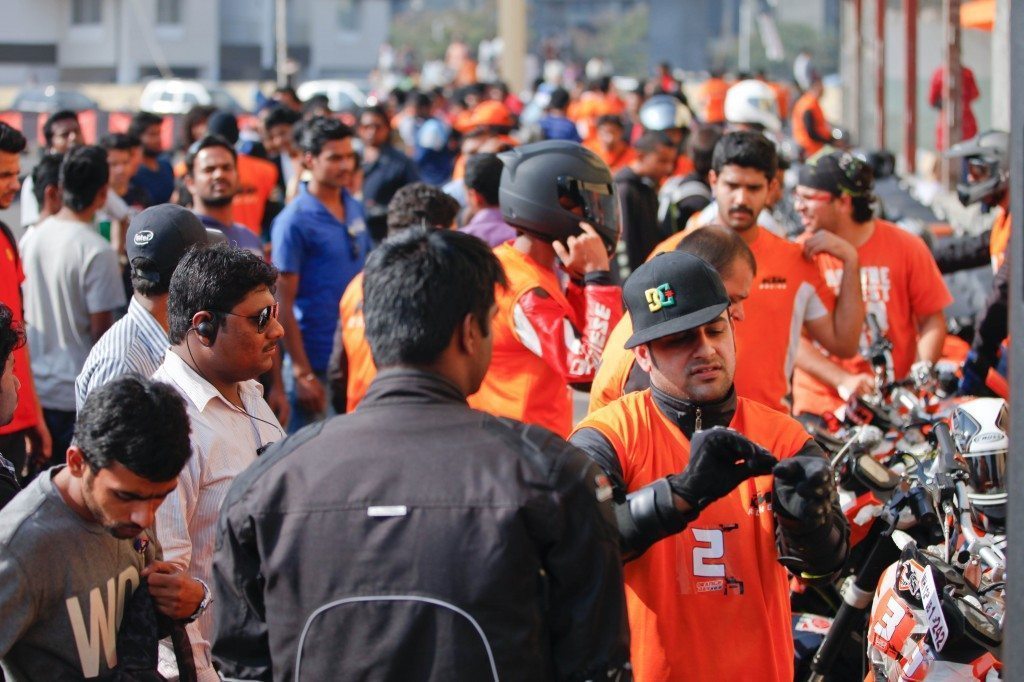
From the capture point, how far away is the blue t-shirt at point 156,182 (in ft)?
37.8

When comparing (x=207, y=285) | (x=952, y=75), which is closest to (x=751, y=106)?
(x=952, y=75)

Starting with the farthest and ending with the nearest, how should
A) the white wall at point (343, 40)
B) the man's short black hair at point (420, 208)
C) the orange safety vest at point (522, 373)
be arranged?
the white wall at point (343, 40) → the man's short black hair at point (420, 208) → the orange safety vest at point (522, 373)

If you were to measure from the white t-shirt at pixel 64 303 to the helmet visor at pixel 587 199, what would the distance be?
2578 millimetres

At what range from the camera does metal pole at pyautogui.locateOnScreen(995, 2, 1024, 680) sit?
2.47m

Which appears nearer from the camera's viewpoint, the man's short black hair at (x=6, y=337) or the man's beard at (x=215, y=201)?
the man's short black hair at (x=6, y=337)

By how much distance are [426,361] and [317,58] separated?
6968 centimetres

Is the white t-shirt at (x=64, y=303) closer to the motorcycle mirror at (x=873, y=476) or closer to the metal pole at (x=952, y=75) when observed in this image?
the motorcycle mirror at (x=873, y=476)

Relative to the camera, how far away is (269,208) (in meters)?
11.0

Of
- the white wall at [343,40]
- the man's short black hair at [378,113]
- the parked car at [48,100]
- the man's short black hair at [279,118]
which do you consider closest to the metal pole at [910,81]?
the man's short black hair at [378,113]

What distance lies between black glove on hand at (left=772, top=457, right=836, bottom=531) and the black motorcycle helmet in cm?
220

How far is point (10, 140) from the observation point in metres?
6.15

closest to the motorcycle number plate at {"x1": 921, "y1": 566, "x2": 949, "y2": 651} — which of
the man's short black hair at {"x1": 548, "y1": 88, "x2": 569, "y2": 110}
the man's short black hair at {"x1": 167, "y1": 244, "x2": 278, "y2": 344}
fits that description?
the man's short black hair at {"x1": 167, "y1": 244, "x2": 278, "y2": 344}

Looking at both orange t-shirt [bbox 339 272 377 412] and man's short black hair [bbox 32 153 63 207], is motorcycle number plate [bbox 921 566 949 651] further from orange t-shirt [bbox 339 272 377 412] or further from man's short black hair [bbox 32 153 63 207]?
man's short black hair [bbox 32 153 63 207]

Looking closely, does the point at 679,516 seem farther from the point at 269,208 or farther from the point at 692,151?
the point at 269,208
